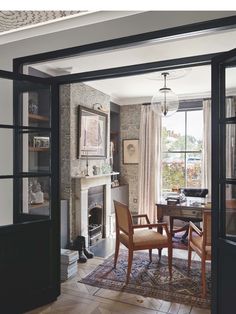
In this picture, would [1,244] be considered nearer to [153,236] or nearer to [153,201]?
[153,236]

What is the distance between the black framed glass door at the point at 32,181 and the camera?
8.62 ft

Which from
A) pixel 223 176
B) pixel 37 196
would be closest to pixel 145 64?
pixel 223 176

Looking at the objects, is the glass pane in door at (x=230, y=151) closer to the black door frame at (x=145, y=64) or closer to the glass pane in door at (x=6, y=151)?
the black door frame at (x=145, y=64)

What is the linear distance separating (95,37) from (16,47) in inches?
37.1

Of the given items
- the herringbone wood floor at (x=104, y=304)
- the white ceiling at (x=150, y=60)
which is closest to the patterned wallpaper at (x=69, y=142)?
the white ceiling at (x=150, y=60)

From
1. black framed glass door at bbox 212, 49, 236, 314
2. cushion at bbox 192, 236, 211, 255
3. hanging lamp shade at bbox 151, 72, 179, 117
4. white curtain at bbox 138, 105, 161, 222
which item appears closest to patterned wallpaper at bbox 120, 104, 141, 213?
white curtain at bbox 138, 105, 161, 222

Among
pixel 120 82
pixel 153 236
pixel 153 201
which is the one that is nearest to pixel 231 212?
pixel 153 236

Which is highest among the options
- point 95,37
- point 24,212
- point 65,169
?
point 95,37

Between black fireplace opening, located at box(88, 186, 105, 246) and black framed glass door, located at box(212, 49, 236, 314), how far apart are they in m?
2.97

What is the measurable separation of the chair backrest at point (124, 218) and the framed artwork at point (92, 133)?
4.37ft

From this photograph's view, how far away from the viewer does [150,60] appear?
3.75 m

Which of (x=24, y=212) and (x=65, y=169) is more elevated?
(x=65, y=169)

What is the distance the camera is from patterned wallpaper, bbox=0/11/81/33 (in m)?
2.01

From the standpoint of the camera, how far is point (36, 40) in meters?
2.75
